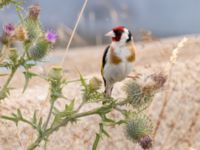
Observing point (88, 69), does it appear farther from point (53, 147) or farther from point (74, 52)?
point (53, 147)

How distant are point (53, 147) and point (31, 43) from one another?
10.4 feet

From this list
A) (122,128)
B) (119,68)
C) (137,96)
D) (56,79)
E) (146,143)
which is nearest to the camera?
(56,79)

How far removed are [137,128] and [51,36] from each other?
67 centimetres

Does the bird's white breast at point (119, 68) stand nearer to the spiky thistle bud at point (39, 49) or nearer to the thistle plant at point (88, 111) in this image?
the thistle plant at point (88, 111)

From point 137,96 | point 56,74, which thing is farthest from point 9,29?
point 137,96

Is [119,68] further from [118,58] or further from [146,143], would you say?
[146,143]

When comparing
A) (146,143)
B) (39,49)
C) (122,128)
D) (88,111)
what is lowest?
(122,128)

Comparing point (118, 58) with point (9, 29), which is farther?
point (118, 58)

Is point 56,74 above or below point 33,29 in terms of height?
below

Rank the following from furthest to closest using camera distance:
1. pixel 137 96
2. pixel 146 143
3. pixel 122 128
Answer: pixel 122 128, pixel 146 143, pixel 137 96

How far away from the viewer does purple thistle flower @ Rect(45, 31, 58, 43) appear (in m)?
3.79

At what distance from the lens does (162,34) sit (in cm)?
2086

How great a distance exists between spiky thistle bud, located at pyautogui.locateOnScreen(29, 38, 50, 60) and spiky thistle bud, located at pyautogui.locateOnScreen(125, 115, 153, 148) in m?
0.57

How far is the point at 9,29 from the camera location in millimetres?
3768
